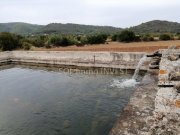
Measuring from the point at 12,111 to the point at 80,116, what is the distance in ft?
9.27

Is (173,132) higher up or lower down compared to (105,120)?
higher up

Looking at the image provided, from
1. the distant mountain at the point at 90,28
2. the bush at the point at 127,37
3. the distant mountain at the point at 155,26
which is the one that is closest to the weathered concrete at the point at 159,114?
the bush at the point at 127,37

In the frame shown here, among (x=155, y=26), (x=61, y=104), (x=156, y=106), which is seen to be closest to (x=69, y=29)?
(x=155, y=26)

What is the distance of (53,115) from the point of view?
890cm

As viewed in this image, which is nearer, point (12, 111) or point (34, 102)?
point (12, 111)

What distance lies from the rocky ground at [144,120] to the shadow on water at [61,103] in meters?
1.41

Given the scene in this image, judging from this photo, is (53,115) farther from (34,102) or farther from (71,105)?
(34,102)

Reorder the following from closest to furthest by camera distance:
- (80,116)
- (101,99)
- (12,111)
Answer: (80,116), (12,111), (101,99)

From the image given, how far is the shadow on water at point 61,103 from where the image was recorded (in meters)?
7.83

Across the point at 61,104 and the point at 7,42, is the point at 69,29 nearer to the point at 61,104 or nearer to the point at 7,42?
the point at 7,42

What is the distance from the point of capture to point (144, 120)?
17.2ft

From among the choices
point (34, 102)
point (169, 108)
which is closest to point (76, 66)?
point (34, 102)

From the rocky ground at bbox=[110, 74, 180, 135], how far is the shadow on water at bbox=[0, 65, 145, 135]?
4.63 feet

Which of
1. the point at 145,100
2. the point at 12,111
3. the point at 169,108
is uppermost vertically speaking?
the point at 169,108
